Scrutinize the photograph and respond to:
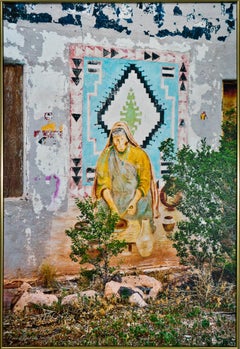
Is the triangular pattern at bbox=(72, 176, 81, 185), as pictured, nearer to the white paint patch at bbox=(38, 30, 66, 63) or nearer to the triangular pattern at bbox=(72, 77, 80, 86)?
the triangular pattern at bbox=(72, 77, 80, 86)

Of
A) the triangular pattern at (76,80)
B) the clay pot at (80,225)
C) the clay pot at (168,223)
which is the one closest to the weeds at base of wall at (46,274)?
the clay pot at (80,225)

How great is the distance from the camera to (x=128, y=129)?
8.66 ft

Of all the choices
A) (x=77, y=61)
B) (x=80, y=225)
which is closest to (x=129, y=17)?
(x=77, y=61)

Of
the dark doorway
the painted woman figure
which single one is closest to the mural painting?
the painted woman figure

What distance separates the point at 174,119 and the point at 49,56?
0.60 metres

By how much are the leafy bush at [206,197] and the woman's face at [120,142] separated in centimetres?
16

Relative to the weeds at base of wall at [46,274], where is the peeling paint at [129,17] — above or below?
above

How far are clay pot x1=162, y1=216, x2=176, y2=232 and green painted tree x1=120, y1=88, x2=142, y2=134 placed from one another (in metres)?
0.41

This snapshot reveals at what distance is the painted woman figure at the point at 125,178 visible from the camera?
264cm

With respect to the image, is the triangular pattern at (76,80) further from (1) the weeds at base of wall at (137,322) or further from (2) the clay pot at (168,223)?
(1) the weeds at base of wall at (137,322)

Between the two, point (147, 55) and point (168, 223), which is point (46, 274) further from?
point (147, 55)

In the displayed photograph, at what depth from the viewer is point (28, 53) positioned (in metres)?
2.59

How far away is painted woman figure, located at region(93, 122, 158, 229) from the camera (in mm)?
2637

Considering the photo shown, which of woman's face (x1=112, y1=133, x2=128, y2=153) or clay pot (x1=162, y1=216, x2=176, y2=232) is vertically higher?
woman's face (x1=112, y1=133, x2=128, y2=153)
